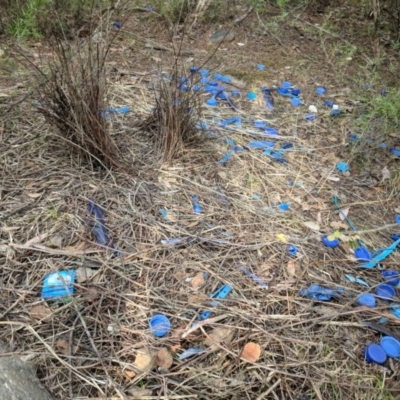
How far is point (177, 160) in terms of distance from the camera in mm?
2189

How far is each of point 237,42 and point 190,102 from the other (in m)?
1.39

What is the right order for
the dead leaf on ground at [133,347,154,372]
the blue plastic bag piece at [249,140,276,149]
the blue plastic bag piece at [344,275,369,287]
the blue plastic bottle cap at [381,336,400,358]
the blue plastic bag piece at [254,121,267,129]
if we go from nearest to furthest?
the dead leaf on ground at [133,347,154,372], the blue plastic bottle cap at [381,336,400,358], the blue plastic bag piece at [344,275,369,287], the blue plastic bag piece at [249,140,276,149], the blue plastic bag piece at [254,121,267,129]

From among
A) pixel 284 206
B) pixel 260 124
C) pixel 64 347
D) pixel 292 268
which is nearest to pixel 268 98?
pixel 260 124

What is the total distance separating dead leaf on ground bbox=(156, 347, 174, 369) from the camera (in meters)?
1.42

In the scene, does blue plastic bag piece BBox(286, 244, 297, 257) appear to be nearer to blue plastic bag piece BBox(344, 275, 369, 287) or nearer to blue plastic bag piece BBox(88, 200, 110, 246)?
blue plastic bag piece BBox(344, 275, 369, 287)

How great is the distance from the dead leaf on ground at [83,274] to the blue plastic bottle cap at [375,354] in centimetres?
102

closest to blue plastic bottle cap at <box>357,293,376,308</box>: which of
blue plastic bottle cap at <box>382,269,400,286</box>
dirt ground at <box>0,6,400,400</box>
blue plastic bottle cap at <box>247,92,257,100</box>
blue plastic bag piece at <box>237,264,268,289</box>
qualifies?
dirt ground at <box>0,6,400,400</box>

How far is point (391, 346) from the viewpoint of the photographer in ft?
5.06

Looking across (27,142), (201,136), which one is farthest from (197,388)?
(27,142)

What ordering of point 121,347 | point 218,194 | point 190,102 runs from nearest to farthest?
point 121,347, point 218,194, point 190,102

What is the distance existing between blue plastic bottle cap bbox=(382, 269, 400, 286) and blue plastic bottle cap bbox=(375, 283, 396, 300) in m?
0.04

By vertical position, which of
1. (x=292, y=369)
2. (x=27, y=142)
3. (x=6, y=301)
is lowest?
(x=292, y=369)

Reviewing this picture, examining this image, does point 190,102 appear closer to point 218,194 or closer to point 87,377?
point 218,194

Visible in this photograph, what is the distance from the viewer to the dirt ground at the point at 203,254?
1424mm
